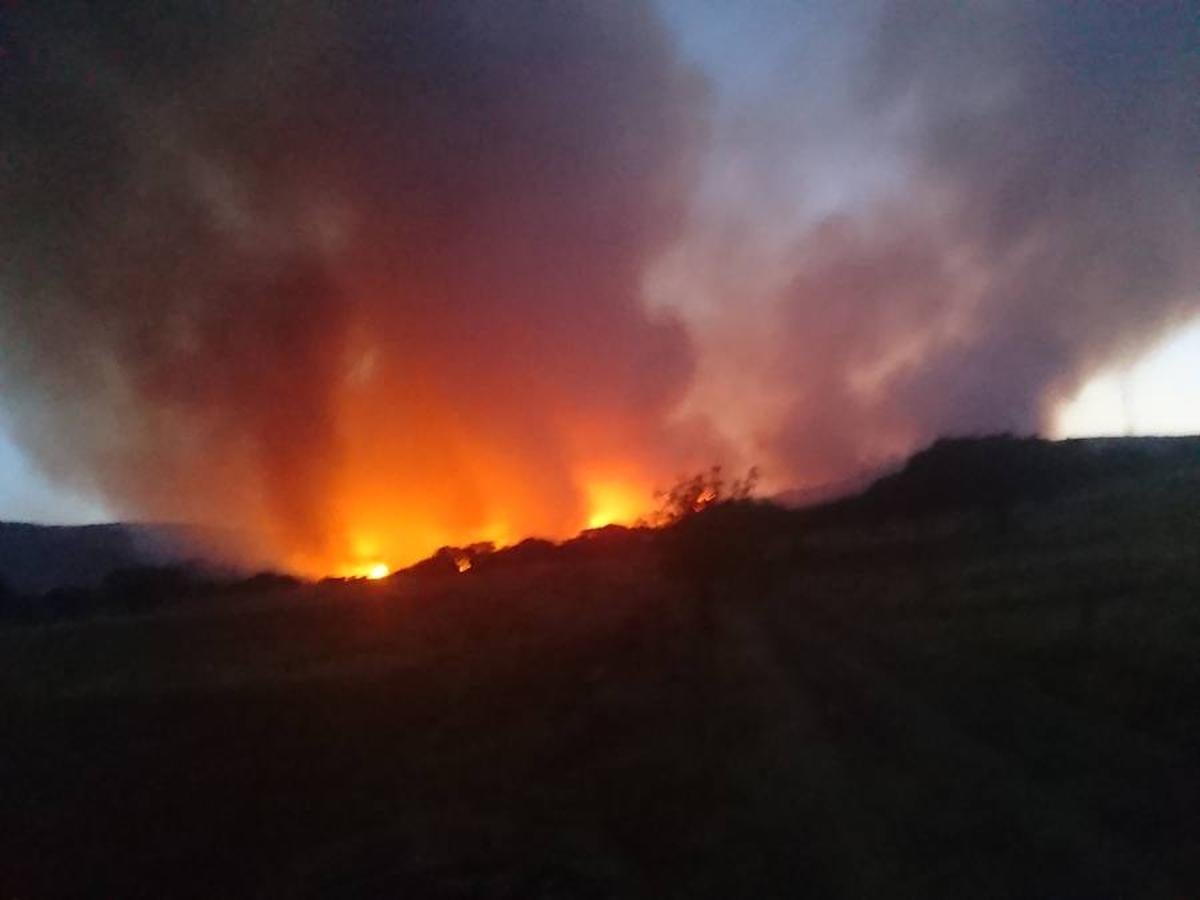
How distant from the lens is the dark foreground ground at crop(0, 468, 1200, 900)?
13.0 m

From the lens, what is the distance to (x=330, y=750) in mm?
19672

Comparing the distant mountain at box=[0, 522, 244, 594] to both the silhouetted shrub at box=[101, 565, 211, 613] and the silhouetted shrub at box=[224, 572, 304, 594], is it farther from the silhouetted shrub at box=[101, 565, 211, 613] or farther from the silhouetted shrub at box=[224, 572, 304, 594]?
the silhouetted shrub at box=[224, 572, 304, 594]

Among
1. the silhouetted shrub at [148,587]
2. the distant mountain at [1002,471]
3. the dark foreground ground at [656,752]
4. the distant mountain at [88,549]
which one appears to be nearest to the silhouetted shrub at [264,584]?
the silhouetted shrub at [148,587]

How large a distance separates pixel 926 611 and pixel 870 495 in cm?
3590

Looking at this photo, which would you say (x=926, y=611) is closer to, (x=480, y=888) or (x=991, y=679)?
(x=991, y=679)

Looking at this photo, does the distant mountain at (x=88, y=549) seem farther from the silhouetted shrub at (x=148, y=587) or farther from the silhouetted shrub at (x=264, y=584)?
the silhouetted shrub at (x=264, y=584)

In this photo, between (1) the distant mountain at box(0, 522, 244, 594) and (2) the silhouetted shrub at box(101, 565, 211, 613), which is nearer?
(2) the silhouetted shrub at box(101, 565, 211, 613)

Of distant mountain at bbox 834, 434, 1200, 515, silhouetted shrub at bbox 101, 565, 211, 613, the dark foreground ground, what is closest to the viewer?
the dark foreground ground

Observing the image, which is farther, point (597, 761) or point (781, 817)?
point (597, 761)

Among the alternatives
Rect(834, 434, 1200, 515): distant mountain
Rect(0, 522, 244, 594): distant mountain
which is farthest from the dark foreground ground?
Rect(0, 522, 244, 594): distant mountain

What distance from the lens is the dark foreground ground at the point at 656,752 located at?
13.0 meters

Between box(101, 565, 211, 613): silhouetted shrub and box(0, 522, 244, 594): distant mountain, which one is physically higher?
box(0, 522, 244, 594): distant mountain

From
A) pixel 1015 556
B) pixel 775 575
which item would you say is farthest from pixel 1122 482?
pixel 775 575

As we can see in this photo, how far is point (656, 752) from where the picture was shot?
17859mm
